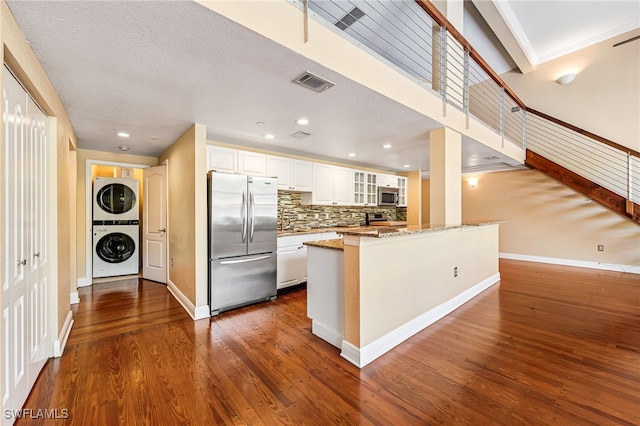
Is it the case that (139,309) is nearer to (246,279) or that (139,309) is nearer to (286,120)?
(246,279)

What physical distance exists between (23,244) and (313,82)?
2.18 metres

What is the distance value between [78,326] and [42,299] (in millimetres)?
976

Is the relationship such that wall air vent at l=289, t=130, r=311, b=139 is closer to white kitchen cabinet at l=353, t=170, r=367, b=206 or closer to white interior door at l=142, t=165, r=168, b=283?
white kitchen cabinet at l=353, t=170, r=367, b=206

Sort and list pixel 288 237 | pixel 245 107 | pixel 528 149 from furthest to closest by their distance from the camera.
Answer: pixel 528 149 < pixel 288 237 < pixel 245 107

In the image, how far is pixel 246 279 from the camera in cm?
334

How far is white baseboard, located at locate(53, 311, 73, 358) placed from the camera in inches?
85.8

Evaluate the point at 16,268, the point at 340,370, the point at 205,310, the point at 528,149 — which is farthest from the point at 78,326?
the point at 528,149

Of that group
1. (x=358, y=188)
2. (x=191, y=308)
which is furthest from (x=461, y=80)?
(x=191, y=308)

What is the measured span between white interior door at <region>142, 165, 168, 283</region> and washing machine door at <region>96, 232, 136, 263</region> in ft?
1.44

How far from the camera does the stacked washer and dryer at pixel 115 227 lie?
450 cm

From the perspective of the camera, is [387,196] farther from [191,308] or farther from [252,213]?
[191,308]

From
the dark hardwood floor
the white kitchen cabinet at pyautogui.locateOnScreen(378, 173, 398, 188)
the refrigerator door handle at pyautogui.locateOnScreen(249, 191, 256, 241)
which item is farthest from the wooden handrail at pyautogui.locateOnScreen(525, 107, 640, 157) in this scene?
the refrigerator door handle at pyautogui.locateOnScreen(249, 191, 256, 241)

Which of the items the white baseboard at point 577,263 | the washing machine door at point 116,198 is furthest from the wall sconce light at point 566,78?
the washing machine door at point 116,198

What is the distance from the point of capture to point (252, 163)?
388 cm
